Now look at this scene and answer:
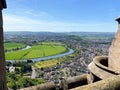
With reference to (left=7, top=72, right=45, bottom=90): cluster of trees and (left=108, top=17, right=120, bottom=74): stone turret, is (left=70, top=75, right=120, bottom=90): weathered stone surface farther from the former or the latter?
(left=7, top=72, right=45, bottom=90): cluster of trees

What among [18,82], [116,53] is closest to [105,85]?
[116,53]

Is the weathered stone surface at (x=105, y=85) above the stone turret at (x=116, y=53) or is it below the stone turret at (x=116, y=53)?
below

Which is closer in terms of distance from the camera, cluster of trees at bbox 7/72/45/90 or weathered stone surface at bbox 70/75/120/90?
weathered stone surface at bbox 70/75/120/90

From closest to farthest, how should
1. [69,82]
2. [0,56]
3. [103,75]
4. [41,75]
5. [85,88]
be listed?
[0,56] → [85,88] → [103,75] → [69,82] → [41,75]

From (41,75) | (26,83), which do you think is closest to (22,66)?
(41,75)

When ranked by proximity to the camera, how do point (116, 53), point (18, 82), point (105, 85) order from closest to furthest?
point (105, 85), point (116, 53), point (18, 82)

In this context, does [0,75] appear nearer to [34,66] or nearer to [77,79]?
[77,79]

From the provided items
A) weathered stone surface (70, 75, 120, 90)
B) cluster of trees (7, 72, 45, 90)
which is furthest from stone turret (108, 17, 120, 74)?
cluster of trees (7, 72, 45, 90)

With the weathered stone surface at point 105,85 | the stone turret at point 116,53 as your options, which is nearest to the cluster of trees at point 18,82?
the stone turret at point 116,53

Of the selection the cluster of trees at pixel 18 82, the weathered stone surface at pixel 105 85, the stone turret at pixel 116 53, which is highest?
the stone turret at pixel 116 53

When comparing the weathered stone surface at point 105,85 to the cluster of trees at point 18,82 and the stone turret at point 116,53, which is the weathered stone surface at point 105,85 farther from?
the cluster of trees at point 18,82

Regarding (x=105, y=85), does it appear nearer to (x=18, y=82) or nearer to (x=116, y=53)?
(x=116, y=53)
